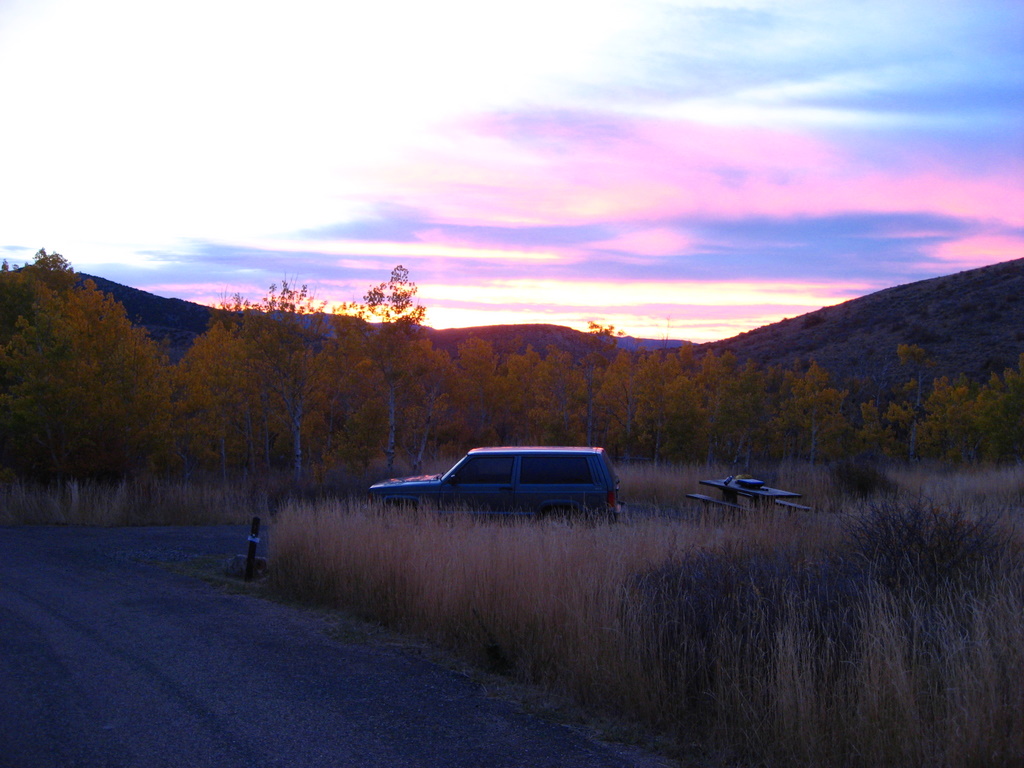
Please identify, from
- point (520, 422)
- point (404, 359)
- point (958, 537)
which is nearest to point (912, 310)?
point (520, 422)

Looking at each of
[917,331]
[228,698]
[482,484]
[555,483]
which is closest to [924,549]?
[228,698]

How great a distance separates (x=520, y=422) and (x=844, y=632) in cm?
3435

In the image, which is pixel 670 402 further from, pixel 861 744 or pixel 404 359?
pixel 861 744

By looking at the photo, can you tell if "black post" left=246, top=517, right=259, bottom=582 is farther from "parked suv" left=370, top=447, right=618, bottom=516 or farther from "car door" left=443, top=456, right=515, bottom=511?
"car door" left=443, top=456, right=515, bottom=511

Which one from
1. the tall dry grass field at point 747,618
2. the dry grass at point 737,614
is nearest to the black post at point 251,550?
the dry grass at point 737,614

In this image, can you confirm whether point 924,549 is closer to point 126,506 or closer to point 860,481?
point 860,481

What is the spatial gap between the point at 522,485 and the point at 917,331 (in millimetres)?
57616

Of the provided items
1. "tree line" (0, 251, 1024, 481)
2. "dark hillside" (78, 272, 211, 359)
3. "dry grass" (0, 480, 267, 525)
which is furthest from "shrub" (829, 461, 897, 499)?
"dark hillside" (78, 272, 211, 359)

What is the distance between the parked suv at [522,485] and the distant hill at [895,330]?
26036 mm

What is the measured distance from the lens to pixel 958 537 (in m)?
6.39

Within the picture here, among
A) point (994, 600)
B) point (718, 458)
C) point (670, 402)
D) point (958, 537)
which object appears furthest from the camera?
point (718, 458)

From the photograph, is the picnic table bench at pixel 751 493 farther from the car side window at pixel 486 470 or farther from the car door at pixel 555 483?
the car side window at pixel 486 470

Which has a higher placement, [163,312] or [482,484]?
[163,312]

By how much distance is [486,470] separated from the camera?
11773mm
